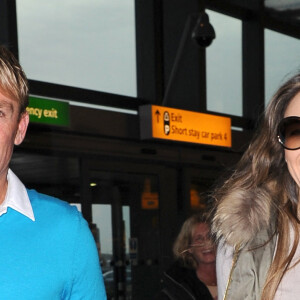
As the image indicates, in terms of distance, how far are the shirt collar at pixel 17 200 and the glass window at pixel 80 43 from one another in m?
5.50

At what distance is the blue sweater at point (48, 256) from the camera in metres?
1.84

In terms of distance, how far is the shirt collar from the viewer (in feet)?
6.25

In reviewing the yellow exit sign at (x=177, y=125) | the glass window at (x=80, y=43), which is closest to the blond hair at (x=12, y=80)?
the glass window at (x=80, y=43)

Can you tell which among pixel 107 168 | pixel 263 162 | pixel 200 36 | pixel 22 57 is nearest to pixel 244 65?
pixel 200 36

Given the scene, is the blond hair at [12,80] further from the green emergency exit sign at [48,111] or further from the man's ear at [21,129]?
the green emergency exit sign at [48,111]

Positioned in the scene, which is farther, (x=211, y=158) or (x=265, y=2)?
(x=265, y=2)

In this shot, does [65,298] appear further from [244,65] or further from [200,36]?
[244,65]

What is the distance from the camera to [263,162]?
6.70 feet

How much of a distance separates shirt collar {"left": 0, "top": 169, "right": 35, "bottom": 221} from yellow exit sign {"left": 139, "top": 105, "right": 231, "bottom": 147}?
6.19m

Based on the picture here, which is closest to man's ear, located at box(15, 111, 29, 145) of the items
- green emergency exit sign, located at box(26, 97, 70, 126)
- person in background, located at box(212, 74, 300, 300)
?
person in background, located at box(212, 74, 300, 300)

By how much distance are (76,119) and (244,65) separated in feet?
12.4

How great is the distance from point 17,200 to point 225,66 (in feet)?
28.4

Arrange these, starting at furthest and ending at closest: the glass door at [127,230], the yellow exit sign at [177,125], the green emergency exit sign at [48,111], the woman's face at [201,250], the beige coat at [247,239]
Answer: the yellow exit sign at [177,125], the glass door at [127,230], the green emergency exit sign at [48,111], the woman's face at [201,250], the beige coat at [247,239]

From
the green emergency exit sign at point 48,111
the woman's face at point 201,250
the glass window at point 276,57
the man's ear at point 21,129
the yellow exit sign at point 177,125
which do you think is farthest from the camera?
the glass window at point 276,57
